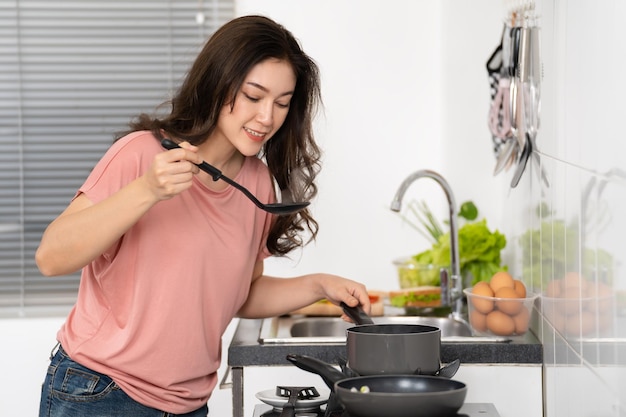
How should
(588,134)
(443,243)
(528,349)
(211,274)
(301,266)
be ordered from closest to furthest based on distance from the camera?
(588,134) → (211,274) → (528,349) → (443,243) → (301,266)

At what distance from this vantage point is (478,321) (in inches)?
73.0

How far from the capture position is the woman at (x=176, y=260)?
1.55m

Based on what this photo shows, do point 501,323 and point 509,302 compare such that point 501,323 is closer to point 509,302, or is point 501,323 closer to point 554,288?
point 509,302

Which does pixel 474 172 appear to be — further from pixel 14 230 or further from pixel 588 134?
pixel 14 230

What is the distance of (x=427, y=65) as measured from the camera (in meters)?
2.82

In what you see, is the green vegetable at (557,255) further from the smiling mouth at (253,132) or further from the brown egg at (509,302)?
the smiling mouth at (253,132)

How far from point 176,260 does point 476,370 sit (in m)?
0.65

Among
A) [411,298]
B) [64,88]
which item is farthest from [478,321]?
[64,88]

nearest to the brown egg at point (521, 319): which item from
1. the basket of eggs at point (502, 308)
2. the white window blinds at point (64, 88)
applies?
the basket of eggs at point (502, 308)

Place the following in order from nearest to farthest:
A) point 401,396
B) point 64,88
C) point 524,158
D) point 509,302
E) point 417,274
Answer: point 401,396 → point 509,302 → point 524,158 → point 417,274 → point 64,88

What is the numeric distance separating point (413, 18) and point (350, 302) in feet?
4.62

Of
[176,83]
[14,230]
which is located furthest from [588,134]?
[14,230]

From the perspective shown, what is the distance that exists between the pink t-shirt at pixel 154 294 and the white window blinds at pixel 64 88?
134cm

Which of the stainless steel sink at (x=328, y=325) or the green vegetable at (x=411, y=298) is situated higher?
the green vegetable at (x=411, y=298)
